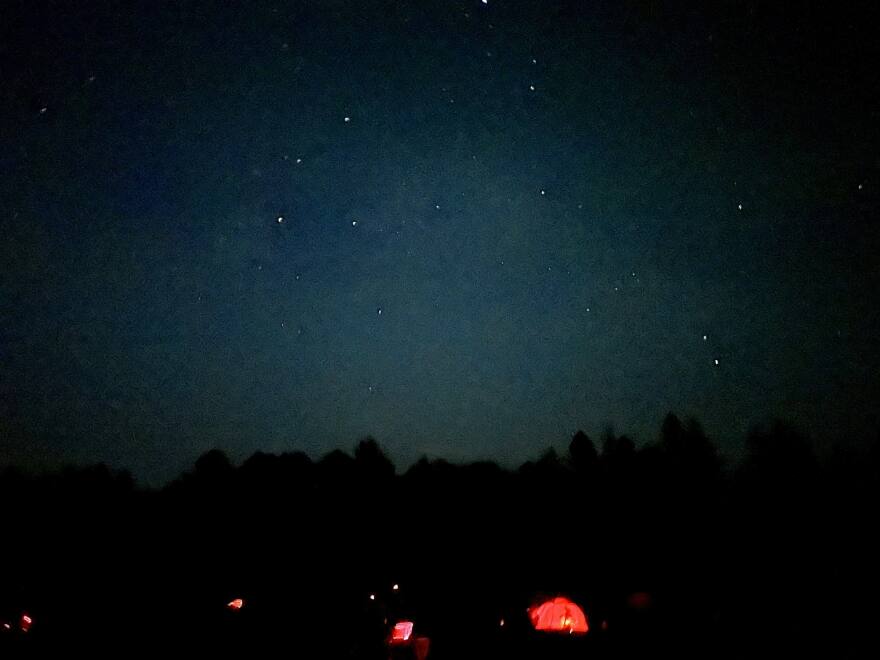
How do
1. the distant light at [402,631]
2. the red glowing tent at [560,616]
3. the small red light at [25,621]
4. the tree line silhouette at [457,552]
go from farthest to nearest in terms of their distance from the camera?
the small red light at [25,621] → the distant light at [402,631] → the red glowing tent at [560,616] → the tree line silhouette at [457,552]

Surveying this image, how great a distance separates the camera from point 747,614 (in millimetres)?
11430

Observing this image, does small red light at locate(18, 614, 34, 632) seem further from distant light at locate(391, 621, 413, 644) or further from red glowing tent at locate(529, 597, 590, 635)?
red glowing tent at locate(529, 597, 590, 635)

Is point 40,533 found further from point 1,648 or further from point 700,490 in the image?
point 700,490

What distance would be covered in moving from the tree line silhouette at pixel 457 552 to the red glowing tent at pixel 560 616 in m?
0.66

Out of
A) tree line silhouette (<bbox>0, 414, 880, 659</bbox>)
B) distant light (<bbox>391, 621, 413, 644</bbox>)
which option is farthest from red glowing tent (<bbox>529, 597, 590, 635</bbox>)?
distant light (<bbox>391, 621, 413, 644</bbox>)

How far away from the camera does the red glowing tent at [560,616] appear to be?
17078mm

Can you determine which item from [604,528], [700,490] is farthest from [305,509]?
[700,490]

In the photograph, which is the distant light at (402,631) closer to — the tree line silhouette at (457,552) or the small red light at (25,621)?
the tree line silhouette at (457,552)

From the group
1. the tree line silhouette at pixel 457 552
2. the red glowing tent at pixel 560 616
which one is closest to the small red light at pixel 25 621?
the tree line silhouette at pixel 457 552

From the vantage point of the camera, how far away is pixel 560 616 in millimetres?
17328

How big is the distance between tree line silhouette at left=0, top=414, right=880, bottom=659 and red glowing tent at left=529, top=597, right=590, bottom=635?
662 millimetres

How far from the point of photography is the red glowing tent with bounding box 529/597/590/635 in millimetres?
17078

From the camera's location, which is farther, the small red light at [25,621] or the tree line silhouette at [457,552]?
the small red light at [25,621]

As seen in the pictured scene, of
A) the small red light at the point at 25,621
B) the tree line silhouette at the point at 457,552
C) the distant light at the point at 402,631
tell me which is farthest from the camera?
the small red light at the point at 25,621
